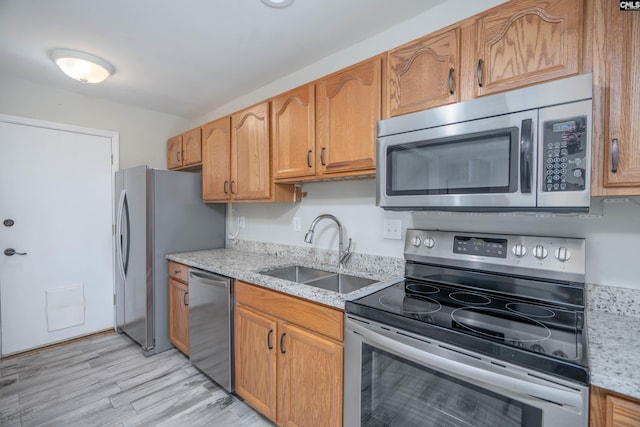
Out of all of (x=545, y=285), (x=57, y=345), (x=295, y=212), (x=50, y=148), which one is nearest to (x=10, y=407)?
(x=57, y=345)

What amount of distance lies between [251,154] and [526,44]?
1738 millimetres

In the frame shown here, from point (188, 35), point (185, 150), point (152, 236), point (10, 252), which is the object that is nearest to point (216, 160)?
point (185, 150)

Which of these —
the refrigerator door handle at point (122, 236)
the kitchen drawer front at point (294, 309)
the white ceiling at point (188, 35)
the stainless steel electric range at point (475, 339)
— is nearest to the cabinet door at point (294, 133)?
the white ceiling at point (188, 35)

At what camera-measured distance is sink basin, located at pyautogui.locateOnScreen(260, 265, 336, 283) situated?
2.06 metres

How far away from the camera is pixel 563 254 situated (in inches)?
46.2

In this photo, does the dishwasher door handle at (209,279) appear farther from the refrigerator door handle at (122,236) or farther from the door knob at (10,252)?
the door knob at (10,252)

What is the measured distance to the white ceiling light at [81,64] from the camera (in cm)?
206

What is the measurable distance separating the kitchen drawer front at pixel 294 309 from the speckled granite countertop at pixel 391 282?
46mm

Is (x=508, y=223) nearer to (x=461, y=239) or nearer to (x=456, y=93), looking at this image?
(x=461, y=239)

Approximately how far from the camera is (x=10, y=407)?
190cm

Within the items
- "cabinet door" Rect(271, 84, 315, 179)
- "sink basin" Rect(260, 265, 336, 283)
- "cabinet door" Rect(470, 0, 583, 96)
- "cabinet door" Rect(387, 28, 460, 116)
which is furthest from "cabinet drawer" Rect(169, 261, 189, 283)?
"cabinet door" Rect(470, 0, 583, 96)

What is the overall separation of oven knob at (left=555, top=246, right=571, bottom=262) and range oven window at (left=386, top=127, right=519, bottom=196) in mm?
377

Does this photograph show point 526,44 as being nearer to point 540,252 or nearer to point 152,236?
point 540,252

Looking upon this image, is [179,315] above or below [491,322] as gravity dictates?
below
